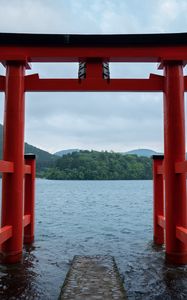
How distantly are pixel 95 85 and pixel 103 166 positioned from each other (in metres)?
81.0

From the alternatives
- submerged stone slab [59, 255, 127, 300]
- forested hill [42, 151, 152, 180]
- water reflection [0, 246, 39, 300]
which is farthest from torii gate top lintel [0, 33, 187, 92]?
forested hill [42, 151, 152, 180]

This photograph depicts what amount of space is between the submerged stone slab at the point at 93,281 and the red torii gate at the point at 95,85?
127 centimetres

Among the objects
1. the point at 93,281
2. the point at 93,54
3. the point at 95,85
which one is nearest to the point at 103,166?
the point at 95,85

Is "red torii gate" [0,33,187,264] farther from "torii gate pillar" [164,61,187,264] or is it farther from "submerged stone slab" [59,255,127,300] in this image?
"submerged stone slab" [59,255,127,300]

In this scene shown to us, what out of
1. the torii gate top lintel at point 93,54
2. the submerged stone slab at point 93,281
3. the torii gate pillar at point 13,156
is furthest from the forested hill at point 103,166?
the submerged stone slab at point 93,281

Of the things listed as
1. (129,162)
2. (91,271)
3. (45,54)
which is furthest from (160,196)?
(129,162)

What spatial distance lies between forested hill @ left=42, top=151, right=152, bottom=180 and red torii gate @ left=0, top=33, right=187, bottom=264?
76943mm

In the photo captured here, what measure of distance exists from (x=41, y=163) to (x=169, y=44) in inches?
3859

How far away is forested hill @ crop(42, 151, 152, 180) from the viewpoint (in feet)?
279

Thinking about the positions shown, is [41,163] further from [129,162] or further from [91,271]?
[91,271]

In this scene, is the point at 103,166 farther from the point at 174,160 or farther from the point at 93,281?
the point at 93,281

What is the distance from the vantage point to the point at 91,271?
5.23 m

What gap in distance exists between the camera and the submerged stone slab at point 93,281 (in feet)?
13.5

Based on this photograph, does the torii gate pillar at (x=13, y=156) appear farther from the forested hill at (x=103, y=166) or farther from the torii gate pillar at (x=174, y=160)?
the forested hill at (x=103, y=166)
